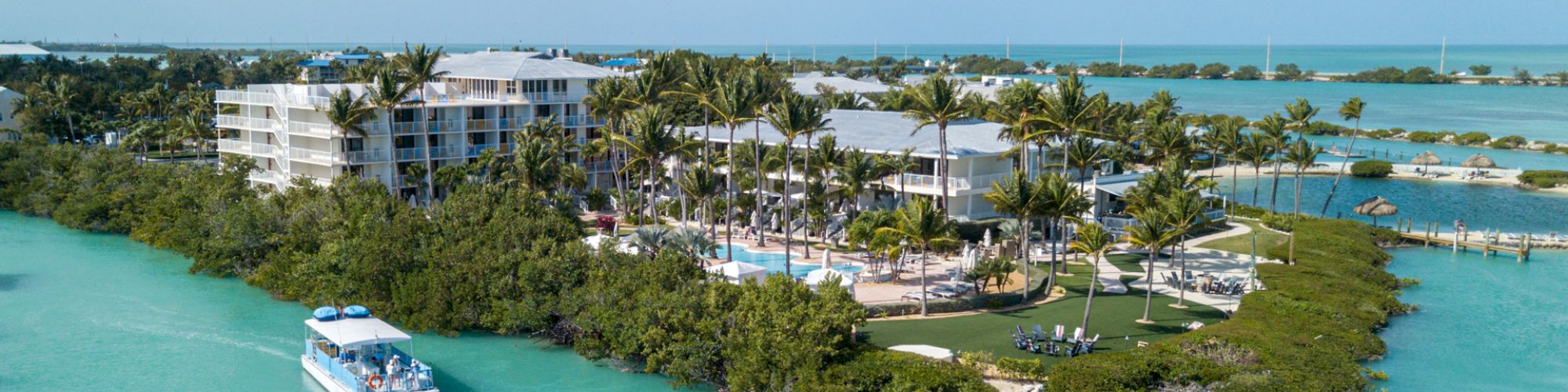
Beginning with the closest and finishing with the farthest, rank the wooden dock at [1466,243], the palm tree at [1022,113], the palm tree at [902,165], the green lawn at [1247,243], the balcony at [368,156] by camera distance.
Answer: the palm tree at [1022,113] → the green lawn at [1247,243] → the palm tree at [902,165] → the wooden dock at [1466,243] → the balcony at [368,156]

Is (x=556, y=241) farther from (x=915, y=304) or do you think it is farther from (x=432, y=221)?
(x=915, y=304)

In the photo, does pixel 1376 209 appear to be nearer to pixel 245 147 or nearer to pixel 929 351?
pixel 929 351

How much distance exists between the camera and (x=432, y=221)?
42.0m

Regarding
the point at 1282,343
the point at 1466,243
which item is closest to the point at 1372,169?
the point at 1466,243

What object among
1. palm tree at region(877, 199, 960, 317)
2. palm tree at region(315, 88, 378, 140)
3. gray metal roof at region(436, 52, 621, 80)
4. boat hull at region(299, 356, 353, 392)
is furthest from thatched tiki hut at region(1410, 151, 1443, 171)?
boat hull at region(299, 356, 353, 392)

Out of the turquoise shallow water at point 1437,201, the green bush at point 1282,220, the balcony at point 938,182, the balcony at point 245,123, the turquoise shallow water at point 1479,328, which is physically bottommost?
the turquoise shallow water at point 1479,328

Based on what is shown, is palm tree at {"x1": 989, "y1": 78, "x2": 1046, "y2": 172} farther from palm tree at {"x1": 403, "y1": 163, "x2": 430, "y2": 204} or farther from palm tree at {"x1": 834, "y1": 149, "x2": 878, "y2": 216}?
palm tree at {"x1": 403, "y1": 163, "x2": 430, "y2": 204}

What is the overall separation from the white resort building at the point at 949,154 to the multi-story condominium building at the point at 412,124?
1052cm

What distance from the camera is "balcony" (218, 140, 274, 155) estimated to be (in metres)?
62.3

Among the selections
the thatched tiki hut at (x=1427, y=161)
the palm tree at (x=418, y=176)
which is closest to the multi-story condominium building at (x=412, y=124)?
the palm tree at (x=418, y=176)

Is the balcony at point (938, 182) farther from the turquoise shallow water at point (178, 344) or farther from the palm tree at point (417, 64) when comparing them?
the turquoise shallow water at point (178, 344)

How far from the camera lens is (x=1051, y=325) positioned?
35.8 m

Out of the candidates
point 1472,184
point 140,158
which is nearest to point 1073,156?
point 1472,184

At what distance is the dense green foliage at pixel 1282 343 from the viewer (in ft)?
92.8
